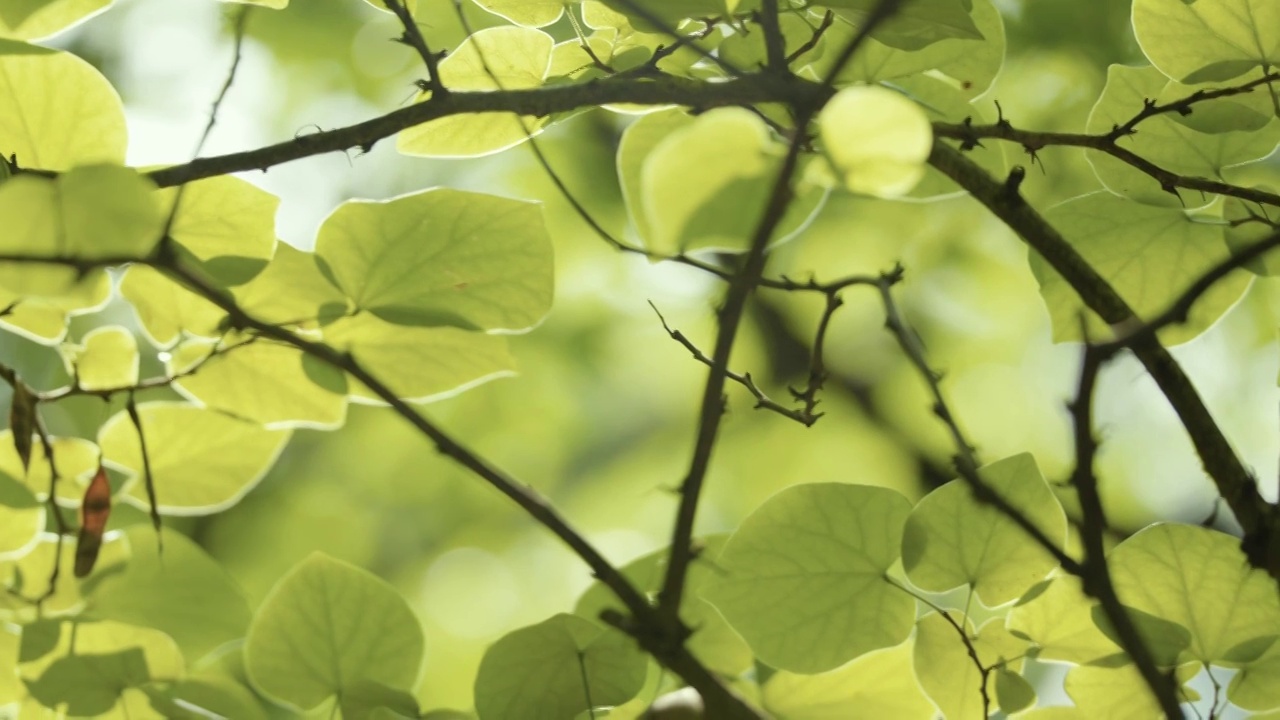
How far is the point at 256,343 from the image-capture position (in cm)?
56

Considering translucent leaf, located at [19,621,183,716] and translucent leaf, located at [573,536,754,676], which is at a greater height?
translucent leaf, located at [573,536,754,676]

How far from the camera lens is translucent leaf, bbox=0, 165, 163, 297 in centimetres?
35

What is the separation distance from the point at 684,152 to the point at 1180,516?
6.31 ft

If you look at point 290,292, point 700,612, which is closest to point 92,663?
point 290,292

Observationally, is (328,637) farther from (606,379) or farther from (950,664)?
(606,379)

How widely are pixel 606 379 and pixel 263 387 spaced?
84.1 inches

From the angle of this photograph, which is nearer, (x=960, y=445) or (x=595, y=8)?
(x=960, y=445)

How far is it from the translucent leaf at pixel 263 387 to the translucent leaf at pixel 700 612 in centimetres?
18

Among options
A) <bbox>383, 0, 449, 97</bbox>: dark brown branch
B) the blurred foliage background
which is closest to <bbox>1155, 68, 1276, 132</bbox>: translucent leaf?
<bbox>383, 0, 449, 97</bbox>: dark brown branch

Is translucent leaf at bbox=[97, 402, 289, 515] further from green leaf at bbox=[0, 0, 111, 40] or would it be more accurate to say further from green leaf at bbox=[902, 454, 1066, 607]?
green leaf at bbox=[902, 454, 1066, 607]

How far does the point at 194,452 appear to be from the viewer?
24.4 inches

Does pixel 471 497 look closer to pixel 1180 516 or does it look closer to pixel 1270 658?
pixel 1180 516

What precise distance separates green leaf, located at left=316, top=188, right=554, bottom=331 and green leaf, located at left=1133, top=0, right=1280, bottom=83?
0.34 metres

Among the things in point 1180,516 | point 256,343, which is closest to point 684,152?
point 256,343
